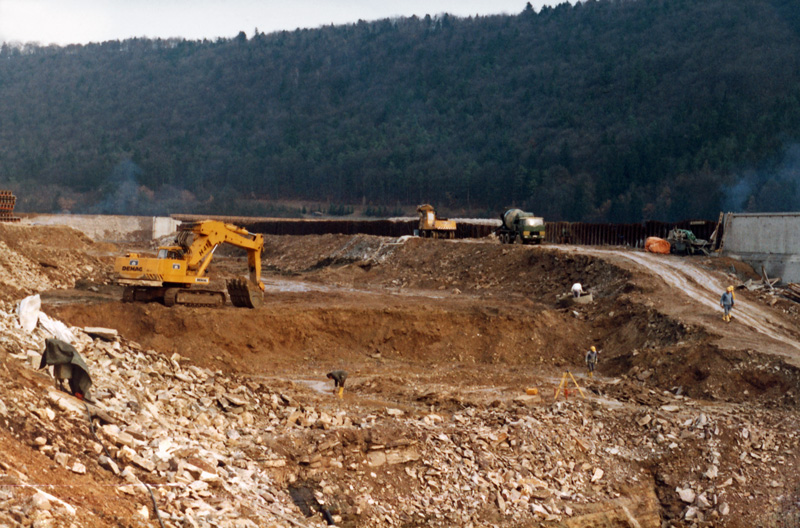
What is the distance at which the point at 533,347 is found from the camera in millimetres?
24594

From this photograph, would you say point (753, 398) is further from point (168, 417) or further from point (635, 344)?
point (168, 417)

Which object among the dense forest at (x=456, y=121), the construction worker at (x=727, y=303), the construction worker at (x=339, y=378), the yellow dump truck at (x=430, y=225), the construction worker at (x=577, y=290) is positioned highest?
the dense forest at (x=456, y=121)

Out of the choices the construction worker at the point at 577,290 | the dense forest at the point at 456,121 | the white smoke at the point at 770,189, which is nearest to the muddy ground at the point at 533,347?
the construction worker at the point at 577,290

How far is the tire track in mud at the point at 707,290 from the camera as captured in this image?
2225 cm

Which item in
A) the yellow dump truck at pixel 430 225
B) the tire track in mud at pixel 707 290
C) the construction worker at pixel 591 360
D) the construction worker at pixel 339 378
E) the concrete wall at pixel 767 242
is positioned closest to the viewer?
the construction worker at pixel 339 378

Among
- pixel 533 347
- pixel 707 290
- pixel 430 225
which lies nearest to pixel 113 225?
pixel 430 225

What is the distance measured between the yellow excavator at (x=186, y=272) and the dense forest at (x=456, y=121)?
5509 centimetres

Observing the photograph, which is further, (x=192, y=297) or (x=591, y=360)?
(x=192, y=297)

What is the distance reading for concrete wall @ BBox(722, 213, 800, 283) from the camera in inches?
1177

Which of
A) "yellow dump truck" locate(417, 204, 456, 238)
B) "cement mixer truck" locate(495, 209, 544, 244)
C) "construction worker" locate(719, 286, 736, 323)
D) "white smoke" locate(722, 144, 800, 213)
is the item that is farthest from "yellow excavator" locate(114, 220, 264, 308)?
"white smoke" locate(722, 144, 800, 213)

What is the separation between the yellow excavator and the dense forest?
55.1m

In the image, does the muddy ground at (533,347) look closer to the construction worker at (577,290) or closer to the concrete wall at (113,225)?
the construction worker at (577,290)

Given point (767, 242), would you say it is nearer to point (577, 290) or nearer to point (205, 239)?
point (577, 290)

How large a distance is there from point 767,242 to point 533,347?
514 inches
